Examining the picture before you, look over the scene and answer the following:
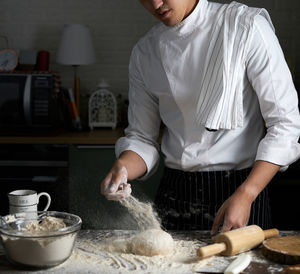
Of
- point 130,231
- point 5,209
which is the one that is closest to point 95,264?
point 130,231

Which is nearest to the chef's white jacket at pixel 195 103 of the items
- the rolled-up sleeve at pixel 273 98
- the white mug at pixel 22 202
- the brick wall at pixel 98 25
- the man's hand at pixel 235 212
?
the rolled-up sleeve at pixel 273 98

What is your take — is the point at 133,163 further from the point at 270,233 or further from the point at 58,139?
the point at 58,139

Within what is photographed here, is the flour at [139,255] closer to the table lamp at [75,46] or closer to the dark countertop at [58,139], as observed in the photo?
the dark countertop at [58,139]

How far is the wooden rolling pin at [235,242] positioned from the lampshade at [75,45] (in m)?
2.23

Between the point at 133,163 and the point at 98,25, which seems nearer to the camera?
the point at 133,163

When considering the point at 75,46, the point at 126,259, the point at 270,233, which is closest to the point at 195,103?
the point at 270,233

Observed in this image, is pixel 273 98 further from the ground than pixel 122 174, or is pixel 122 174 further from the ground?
pixel 273 98

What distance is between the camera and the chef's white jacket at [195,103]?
5.40ft

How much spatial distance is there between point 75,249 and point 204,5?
3.00ft

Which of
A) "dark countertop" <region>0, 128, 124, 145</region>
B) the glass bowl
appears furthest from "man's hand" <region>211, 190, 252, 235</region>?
"dark countertop" <region>0, 128, 124, 145</region>

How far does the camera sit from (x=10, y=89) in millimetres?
3191

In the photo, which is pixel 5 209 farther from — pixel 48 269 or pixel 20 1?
pixel 48 269

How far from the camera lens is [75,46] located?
339 centimetres

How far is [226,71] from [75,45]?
6.14 feet
